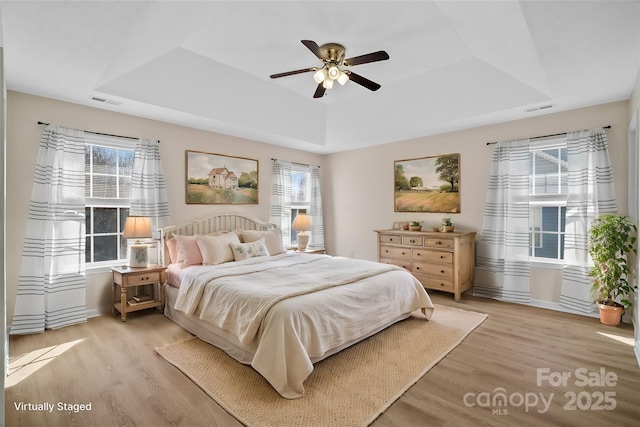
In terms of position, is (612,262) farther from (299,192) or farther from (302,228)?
(299,192)

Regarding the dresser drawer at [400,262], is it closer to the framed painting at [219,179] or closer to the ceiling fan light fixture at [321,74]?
the framed painting at [219,179]

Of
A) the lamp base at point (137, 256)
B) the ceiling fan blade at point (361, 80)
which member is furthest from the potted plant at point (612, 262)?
the lamp base at point (137, 256)

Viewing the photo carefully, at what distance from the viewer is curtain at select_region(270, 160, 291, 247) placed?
5.80m

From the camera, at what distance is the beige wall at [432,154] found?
389 centimetres

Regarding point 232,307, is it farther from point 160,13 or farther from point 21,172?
point 21,172

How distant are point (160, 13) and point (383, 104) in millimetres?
3182

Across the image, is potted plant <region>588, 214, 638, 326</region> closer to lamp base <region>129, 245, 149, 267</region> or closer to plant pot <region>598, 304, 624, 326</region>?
plant pot <region>598, 304, 624, 326</region>

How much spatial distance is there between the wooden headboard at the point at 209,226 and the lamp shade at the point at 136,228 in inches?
17.7

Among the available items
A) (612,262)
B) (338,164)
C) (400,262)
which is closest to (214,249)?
(400,262)

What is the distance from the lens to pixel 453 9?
9.16 feet

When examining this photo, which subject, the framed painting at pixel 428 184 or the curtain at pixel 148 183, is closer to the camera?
the curtain at pixel 148 183

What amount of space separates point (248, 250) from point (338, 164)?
310 centimetres

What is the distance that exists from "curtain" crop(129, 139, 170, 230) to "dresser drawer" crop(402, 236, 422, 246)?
357 centimetres

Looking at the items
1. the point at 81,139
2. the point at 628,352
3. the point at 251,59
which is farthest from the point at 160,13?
the point at 628,352
